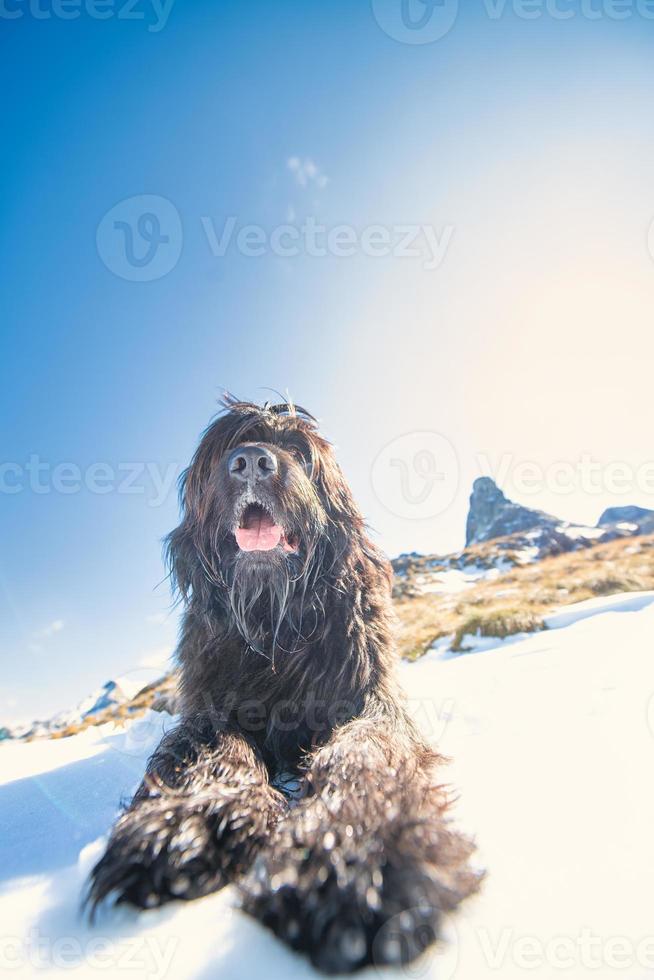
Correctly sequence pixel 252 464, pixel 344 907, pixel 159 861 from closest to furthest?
pixel 344 907 → pixel 159 861 → pixel 252 464

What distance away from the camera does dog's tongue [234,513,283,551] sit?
9.43ft

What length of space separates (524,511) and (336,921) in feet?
212

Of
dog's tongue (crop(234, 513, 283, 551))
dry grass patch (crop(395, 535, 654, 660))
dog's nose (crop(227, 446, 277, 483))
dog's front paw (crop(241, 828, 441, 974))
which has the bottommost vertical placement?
dry grass patch (crop(395, 535, 654, 660))

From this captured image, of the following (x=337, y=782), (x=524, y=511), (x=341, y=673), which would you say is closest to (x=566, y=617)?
(x=341, y=673)

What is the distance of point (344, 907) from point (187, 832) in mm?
560

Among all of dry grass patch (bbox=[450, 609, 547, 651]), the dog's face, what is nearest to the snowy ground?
the dog's face

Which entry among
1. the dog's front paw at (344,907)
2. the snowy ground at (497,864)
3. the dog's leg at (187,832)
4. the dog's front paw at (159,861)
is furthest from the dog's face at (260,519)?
the dog's front paw at (344,907)

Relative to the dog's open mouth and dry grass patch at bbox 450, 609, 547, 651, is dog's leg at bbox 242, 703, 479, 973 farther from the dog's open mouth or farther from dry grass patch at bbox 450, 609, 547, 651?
dry grass patch at bbox 450, 609, 547, 651

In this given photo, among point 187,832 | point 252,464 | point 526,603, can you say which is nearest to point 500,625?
point 526,603

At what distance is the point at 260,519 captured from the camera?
2.92 m

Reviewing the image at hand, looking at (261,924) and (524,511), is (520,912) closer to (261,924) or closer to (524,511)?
(261,924)

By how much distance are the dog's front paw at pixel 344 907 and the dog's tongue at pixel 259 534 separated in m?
1.81

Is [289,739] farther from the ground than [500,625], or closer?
farther from the ground

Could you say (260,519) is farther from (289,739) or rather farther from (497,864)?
(497,864)
